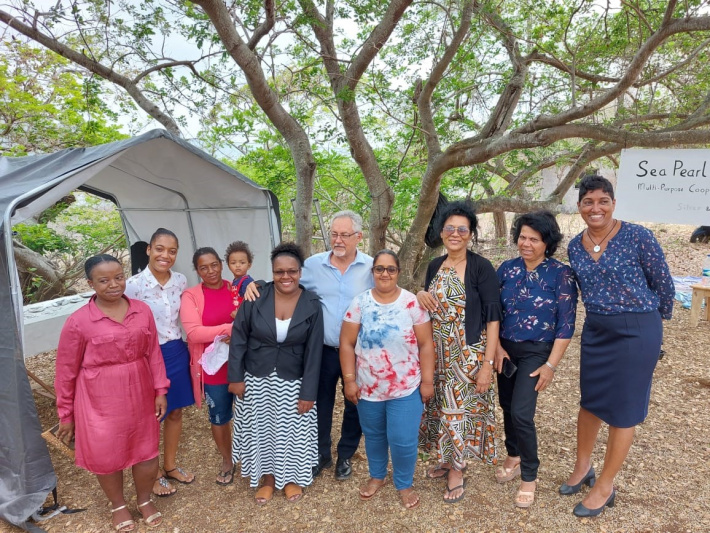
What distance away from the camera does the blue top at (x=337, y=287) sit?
278 cm

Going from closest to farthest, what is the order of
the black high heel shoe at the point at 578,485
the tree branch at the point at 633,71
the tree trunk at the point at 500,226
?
the black high heel shoe at the point at 578,485 → the tree branch at the point at 633,71 → the tree trunk at the point at 500,226

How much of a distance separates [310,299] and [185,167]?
265 centimetres

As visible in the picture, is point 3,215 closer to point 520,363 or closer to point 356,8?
point 520,363

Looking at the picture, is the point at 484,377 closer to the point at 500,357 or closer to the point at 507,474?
the point at 500,357

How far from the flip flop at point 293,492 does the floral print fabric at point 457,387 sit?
3.13 ft

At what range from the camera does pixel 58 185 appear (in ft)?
9.34

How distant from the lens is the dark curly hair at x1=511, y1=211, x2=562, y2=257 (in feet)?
8.11

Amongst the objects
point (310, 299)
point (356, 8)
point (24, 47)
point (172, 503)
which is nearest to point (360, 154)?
point (356, 8)

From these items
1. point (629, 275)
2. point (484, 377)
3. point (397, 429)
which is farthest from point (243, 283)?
point (629, 275)

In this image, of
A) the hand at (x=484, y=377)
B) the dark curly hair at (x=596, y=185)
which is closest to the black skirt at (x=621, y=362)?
the hand at (x=484, y=377)

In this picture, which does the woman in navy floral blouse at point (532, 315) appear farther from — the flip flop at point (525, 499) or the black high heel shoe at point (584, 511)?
the black high heel shoe at point (584, 511)

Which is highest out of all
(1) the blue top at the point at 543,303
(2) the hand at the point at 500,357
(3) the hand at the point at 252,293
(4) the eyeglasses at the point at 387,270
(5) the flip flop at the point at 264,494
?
(4) the eyeglasses at the point at 387,270

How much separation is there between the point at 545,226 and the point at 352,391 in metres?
1.47

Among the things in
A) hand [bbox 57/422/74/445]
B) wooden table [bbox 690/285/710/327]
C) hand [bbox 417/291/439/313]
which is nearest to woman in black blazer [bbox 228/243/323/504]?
hand [bbox 417/291/439/313]
